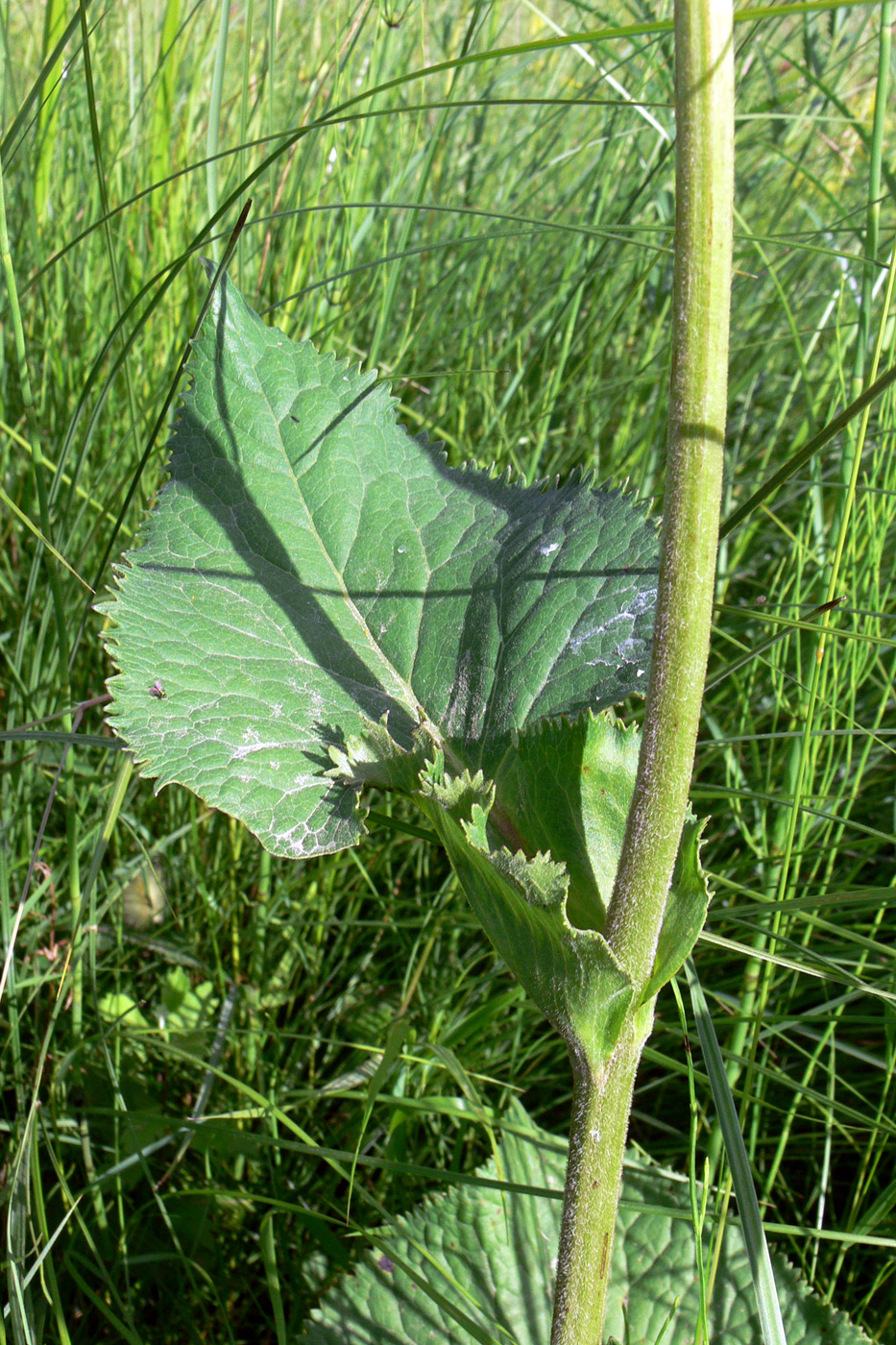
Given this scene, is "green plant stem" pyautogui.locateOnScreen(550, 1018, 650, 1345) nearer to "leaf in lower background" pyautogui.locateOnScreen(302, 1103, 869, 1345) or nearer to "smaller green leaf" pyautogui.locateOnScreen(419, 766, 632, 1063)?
"smaller green leaf" pyautogui.locateOnScreen(419, 766, 632, 1063)

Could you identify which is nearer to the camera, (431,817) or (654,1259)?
(431,817)

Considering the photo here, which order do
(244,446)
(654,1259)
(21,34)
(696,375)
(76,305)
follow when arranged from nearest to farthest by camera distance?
(696,375)
(244,446)
(654,1259)
(76,305)
(21,34)

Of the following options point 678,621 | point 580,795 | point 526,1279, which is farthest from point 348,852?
point 678,621

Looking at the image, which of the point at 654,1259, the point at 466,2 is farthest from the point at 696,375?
the point at 466,2

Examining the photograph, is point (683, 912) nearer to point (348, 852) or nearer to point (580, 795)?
point (580, 795)

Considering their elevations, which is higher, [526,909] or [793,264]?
[793,264]

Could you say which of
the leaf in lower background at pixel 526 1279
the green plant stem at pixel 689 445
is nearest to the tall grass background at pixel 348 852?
the leaf in lower background at pixel 526 1279

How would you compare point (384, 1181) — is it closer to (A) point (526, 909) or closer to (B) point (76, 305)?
(A) point (526, 909)

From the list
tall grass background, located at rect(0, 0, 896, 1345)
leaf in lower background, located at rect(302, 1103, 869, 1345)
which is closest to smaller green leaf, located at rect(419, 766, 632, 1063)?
tall grass background, located at rect(0, 0, 896, 1345)
